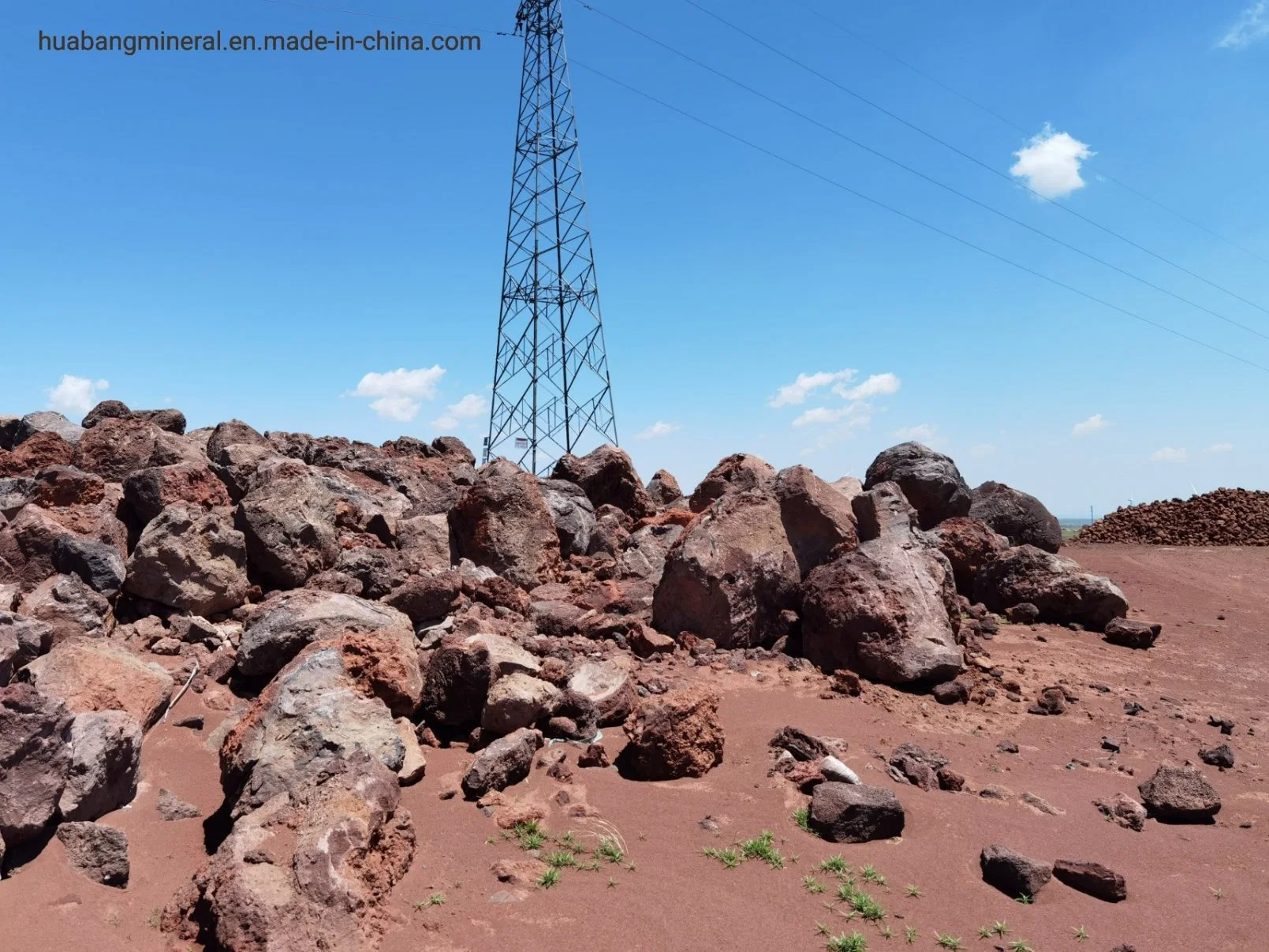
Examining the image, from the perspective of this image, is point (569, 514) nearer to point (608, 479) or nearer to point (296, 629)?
point (608, 479)

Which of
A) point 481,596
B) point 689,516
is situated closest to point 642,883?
point 481,596

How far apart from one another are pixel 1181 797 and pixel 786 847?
334 centimetres

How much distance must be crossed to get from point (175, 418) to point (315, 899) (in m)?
13.9

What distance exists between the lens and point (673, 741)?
21.9ft

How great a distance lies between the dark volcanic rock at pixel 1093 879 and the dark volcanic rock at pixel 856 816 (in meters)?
1.02

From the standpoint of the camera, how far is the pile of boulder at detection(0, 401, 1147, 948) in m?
4.97

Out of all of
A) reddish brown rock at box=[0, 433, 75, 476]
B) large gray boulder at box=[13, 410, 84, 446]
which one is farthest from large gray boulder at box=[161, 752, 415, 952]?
large gray boulder at box=[13, 410, 84, 446]

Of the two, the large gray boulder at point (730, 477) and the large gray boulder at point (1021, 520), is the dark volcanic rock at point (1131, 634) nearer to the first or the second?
the large gray boulder at point (1021, 520)

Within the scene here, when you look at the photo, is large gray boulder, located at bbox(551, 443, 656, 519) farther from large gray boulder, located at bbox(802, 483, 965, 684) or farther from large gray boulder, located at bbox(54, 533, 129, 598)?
large gray boulder, located at bbox(54, 533, 129, 598)

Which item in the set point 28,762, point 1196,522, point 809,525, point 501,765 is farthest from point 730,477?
point 1196,522

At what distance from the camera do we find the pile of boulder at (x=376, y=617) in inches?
196

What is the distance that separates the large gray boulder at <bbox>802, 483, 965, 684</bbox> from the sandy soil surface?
0.40m

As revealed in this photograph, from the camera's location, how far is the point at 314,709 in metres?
5.89

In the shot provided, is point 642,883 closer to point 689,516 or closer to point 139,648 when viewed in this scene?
point 139,648
